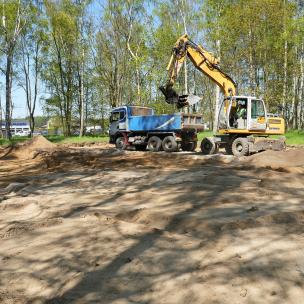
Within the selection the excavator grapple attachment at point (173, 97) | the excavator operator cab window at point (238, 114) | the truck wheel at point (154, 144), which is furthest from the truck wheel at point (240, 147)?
the truck wheel at point (154, 144)

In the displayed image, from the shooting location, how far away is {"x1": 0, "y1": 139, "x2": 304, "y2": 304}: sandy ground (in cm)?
418

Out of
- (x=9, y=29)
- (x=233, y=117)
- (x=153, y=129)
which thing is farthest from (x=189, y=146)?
(x=9, y=29)

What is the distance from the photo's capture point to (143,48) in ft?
135

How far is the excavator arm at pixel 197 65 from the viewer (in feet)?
61.8

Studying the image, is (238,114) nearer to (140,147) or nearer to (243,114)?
(243,114)

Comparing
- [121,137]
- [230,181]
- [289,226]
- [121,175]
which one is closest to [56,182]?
[121,175]

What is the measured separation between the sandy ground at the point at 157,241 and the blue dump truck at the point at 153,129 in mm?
10165

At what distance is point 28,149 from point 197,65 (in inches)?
409

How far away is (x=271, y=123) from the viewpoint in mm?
17703

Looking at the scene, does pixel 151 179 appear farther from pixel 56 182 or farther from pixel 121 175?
pixel 56 182

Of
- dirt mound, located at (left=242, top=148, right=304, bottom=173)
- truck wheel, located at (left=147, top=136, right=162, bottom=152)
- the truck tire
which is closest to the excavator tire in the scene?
dirt mound, located at (left=242, top=148, right=304, bottom=173)

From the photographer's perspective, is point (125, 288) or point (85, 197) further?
point (85, 197)

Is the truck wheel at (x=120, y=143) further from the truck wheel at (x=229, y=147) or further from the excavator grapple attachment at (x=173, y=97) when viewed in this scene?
the truck wheel at (x=229, y=147)

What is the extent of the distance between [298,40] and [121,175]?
25.1 metres
